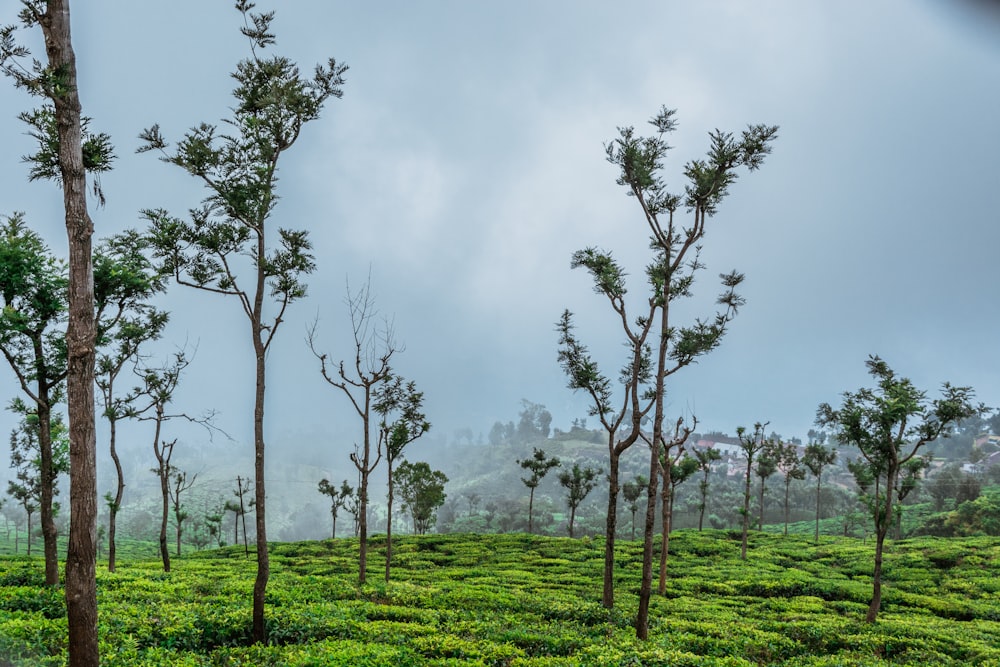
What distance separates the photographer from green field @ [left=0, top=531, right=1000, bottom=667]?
10797mm

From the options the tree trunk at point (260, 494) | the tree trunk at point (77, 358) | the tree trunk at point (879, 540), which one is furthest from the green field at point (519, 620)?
the tree trunk at point (77, 358)

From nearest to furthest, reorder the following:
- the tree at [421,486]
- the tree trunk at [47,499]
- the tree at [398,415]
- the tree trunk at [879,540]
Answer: the tree trunk at [47,499], the tree trunk at [879,540], the tree at [398,415], the tree at [421,486]

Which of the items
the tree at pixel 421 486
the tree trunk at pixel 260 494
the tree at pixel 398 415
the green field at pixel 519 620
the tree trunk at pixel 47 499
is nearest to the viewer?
the green field at pixel 519 620

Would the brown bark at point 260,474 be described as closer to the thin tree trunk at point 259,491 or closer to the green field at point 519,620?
the thin tree trunk at point 259,491

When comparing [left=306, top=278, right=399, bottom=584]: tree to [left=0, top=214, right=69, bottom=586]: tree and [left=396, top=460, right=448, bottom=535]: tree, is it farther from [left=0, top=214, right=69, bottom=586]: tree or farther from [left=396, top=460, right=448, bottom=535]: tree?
[left=396, top=460, right=448, bottom=535]: tree

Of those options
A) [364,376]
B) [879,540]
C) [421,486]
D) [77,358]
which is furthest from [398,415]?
[421,486]

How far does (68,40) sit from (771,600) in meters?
28.1

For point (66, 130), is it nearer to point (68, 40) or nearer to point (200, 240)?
point (68, 40)

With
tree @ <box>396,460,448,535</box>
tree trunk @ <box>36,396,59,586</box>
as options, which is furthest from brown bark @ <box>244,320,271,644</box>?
tree @ <box>396,460,448,535</box>

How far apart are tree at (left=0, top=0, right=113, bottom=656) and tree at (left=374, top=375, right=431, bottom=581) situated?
1716 cm

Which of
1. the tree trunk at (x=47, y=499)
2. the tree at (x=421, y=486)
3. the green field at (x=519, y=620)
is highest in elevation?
the tree trunk at (x=47, y=499)

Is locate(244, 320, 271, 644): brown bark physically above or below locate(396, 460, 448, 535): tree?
above

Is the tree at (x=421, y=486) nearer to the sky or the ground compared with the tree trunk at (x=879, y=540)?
nearer to the ground

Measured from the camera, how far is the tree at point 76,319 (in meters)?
7.18
